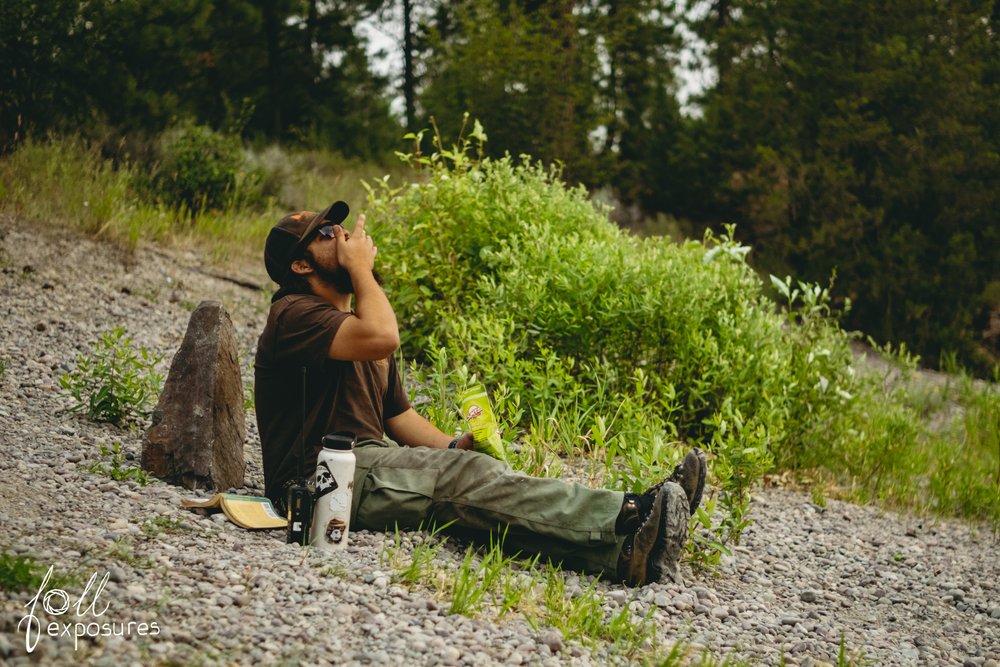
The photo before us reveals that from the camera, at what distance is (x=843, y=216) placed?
39.0 ft

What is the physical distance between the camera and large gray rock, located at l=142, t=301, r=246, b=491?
13.0ft

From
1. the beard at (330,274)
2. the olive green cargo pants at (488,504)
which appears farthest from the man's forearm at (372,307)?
the olive green cargo pants at (488,504)

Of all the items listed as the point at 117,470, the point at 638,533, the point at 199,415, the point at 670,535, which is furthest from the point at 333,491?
the point at 670,535

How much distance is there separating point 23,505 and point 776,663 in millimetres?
2651

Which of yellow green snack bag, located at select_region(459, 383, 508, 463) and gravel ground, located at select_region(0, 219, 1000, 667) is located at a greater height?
yellow green snack bag, located at select_region(459, 383, 508, 463)

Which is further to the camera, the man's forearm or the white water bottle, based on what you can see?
the man's forearm

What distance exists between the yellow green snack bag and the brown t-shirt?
40 cm

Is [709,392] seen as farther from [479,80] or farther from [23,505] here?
[479,80]

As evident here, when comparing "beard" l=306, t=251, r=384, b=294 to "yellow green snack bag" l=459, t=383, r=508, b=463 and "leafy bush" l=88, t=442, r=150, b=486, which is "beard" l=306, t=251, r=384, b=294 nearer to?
"yellow green snack bag" l=459, t=383, r=508, b=463

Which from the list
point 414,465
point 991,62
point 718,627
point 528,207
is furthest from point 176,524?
point 991,62

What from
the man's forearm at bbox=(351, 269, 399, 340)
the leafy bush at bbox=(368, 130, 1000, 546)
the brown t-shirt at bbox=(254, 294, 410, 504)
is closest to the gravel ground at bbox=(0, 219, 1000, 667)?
the brown t-shirt at bbox=(254, 294, 410, 504)

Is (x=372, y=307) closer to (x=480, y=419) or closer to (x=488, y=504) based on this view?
(x=480, y=419)

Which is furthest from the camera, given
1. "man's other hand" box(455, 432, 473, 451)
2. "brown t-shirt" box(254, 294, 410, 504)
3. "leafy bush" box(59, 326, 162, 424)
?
"leafy bush" box(59, 326, 162, 424)

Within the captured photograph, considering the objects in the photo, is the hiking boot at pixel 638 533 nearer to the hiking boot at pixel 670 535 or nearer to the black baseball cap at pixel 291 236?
the hiking boot at pixel 670 535
